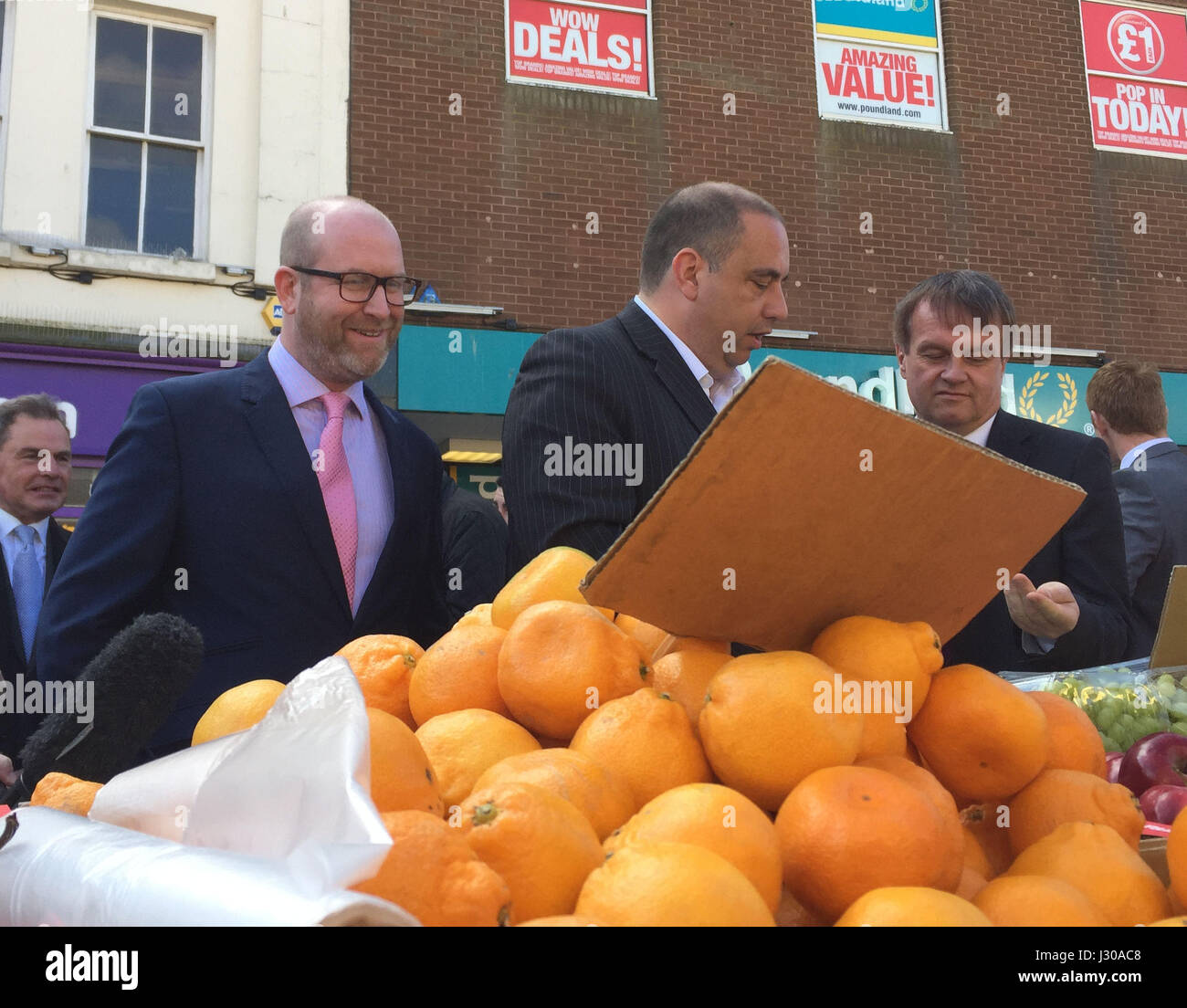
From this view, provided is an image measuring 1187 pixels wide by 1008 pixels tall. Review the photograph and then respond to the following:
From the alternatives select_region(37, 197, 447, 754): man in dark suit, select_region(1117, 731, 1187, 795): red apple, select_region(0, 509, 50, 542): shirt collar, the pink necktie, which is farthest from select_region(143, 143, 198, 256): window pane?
select_region(1117, 731, 1187, 795): red apple

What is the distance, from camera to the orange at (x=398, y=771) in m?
1.08

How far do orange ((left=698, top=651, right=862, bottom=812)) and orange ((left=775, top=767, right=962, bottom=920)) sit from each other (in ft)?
0.19

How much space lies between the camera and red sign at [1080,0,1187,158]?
1080cm

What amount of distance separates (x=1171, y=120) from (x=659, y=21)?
18.4 ft

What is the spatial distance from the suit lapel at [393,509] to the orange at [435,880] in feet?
5.61

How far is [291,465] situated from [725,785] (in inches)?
66.2

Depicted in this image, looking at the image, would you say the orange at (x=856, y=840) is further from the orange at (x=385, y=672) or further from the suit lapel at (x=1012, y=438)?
the suit lapel at (x=1012, y=438)

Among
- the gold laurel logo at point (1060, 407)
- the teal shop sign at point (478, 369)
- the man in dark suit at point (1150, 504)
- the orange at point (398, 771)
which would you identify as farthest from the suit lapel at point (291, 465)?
the gold laurel logo at point (1060, 407)

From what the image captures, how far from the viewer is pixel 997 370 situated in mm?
2971

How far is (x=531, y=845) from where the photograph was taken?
101cm

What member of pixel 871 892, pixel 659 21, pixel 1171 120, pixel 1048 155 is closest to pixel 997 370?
pixel 871 892

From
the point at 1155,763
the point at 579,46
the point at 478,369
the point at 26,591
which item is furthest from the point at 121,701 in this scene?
the point at 579,46
